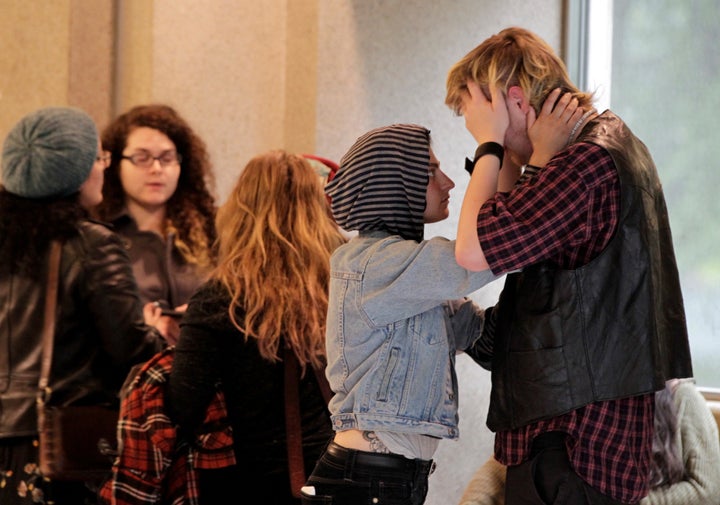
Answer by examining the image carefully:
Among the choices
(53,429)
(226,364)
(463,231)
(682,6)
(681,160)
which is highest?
(682,6)

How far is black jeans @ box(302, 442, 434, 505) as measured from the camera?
2.10 metres

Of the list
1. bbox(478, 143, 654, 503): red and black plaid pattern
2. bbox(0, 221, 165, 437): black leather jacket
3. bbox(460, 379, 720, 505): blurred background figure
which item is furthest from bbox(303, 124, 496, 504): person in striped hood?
bbox(460, 379, 720, 505): blurred background figure

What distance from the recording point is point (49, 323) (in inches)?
120

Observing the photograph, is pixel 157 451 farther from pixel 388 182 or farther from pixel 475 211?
pixel 475 211

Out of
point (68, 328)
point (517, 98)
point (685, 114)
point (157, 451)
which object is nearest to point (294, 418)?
point (157, 451)

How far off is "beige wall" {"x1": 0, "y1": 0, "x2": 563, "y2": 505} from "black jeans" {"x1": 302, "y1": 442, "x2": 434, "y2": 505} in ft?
7.24

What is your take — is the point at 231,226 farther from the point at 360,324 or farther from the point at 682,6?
the point at 682,6

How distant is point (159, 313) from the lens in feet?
11.3

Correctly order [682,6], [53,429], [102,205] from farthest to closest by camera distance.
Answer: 1. [682,6]
2. [102,205]
3. [53,429]

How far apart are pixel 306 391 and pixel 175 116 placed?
1.82m

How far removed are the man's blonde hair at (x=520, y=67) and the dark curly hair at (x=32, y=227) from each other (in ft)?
4.85

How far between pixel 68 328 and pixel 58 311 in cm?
6

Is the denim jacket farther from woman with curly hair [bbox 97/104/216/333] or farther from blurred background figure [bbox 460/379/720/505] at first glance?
woman with curly hair [bbox 97/104/216/333]

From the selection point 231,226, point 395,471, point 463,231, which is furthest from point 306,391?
point 463,231
